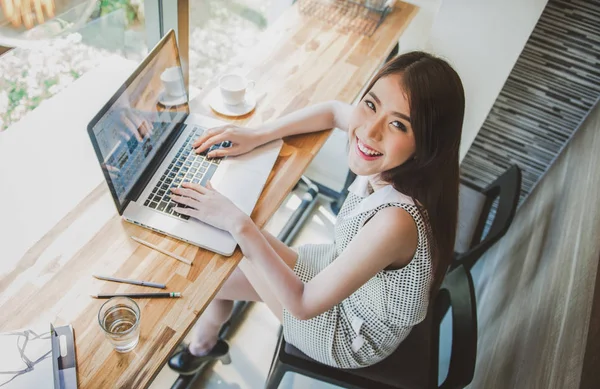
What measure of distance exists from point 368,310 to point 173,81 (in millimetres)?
781

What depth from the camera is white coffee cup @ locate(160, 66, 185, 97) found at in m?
1.15

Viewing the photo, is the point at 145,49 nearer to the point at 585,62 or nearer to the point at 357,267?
the point at 357,267

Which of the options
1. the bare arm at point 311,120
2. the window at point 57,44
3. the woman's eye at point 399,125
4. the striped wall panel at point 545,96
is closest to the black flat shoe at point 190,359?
the bare arm at point 311,120

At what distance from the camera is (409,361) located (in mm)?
1217

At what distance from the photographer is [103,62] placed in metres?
1.36

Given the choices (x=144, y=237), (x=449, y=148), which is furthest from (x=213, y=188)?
(x=449, y=148)

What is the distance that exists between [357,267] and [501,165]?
1364 mm

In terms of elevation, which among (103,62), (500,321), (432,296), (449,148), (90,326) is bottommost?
(500,321)

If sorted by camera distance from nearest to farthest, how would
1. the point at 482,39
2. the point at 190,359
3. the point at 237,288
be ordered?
1. the point at 237,288
2. the point at 190,359
3. the point at 482,39

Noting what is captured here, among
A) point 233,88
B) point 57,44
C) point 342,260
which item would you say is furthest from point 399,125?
point 57,44

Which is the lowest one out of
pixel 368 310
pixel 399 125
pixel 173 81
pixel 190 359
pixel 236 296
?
pixel 190 359

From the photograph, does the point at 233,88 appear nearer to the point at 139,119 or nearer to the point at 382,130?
the point at 139,119

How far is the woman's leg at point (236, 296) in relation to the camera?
1.26 metres

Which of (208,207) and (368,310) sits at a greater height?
(208,207)
